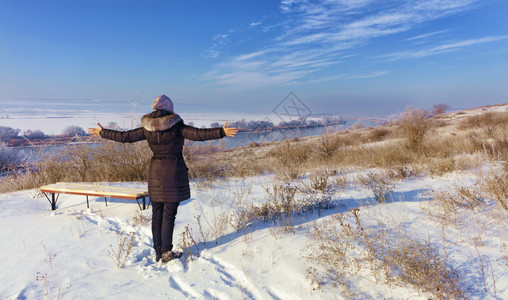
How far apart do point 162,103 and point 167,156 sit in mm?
630

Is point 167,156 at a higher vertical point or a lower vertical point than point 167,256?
higher

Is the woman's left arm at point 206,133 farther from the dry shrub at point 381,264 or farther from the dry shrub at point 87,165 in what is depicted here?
the dry shrub at point 87,165

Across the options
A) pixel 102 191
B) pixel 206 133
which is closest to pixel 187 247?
pixel 206 133

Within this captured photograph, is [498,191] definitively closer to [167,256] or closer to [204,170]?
[167,256]

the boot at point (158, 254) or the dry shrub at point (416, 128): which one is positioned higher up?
the dry shrub at point (416, 128)

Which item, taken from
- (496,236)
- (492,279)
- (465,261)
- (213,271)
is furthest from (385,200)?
(213,271)

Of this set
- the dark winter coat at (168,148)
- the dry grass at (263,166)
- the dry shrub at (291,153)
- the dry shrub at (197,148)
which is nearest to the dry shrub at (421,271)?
the dark winter coat at (168,148)

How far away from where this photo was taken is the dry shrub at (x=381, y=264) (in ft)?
7.60

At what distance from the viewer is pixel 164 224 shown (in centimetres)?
324

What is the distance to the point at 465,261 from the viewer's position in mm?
2672

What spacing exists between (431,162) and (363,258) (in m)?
5.19

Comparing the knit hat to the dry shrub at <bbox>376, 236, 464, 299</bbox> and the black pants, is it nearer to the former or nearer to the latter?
the black pants

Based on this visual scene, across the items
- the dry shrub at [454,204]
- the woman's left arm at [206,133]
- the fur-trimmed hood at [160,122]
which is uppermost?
the fur-trimmed hood at [160,122]

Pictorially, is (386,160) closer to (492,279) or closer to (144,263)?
(492,279)
